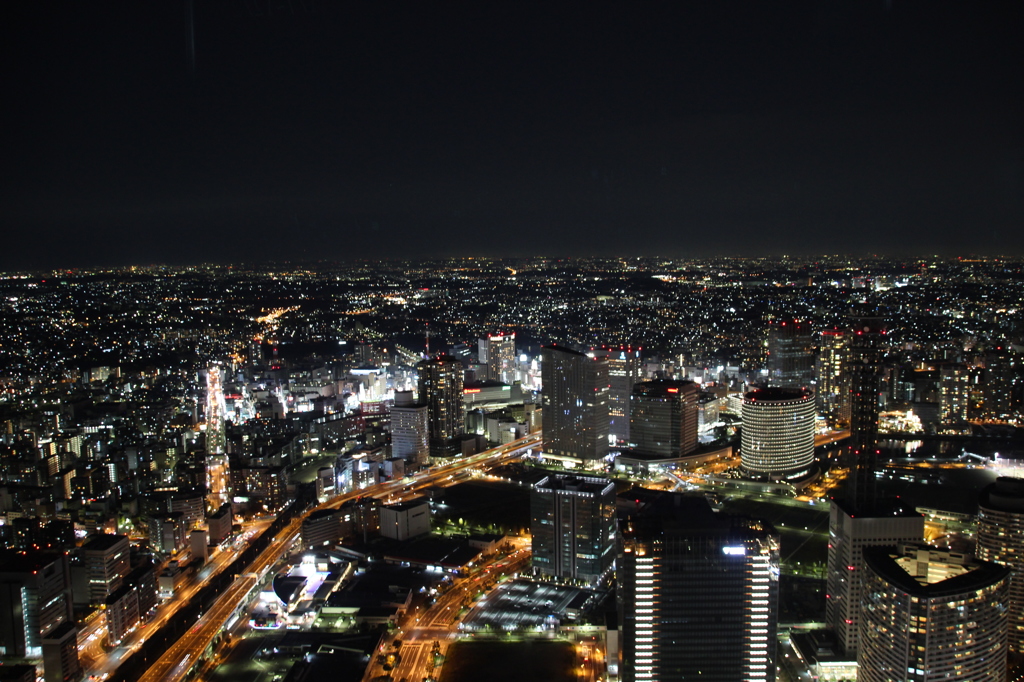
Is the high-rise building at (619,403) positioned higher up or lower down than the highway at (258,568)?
higher up

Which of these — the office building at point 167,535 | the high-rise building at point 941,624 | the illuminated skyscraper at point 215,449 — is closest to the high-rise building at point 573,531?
the high-rise building at point 941,624

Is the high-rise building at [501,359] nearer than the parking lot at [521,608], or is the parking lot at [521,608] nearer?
the parking lot at [521,608]

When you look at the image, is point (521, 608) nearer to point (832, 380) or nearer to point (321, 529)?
point (321, 529)

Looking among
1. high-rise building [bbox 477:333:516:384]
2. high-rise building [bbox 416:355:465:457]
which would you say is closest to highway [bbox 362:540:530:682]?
high-rise building [bbox 416:355:465:457]

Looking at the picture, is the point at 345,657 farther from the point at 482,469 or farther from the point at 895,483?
the point at 895,483

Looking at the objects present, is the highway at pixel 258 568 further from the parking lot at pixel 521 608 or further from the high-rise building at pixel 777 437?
the high-rise building at pixel 777 437

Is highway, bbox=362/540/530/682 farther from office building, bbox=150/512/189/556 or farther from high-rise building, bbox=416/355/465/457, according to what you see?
high-rise building, bbox=416/355/465/457

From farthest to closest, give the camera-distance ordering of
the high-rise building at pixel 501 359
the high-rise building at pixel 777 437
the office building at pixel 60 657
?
1. the high-rise building at pixel 501 359
2. the high-rise building at pixel 777 437
3. the office building at pixel 60 657
